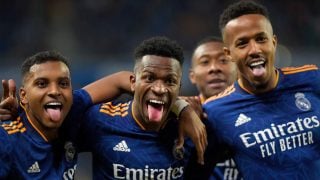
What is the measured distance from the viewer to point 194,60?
5.54 metres

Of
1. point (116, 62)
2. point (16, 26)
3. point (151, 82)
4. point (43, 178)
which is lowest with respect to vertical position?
point (43, 178)

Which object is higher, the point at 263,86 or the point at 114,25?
the point at 114,25

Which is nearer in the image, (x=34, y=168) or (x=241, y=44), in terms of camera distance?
(x=34, y=168)

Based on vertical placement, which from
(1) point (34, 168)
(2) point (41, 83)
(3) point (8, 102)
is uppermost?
(2) point (41, 83)

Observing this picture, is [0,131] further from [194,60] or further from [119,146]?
[194,60]

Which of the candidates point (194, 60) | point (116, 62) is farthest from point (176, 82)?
point (116, 62)

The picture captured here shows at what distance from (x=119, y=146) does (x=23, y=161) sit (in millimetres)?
605

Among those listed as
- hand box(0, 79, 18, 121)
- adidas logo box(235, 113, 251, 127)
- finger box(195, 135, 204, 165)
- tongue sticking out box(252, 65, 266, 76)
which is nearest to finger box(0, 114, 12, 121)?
hand box(0, 79, 18, 121)

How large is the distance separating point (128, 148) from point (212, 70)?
159cm

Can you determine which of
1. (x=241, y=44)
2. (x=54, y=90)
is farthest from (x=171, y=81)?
(x=54, y=90)

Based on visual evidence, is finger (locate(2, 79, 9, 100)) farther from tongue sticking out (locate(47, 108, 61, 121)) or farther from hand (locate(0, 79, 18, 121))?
tongue sticking out (locate(47, 108, 61, 121))

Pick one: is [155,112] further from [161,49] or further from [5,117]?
[5,117]

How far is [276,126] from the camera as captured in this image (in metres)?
Answer: 4.02

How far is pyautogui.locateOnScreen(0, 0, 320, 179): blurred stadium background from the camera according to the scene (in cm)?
1081
